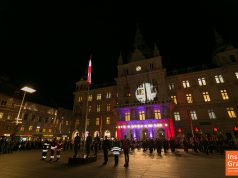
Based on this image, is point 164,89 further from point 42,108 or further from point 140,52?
point 42,108

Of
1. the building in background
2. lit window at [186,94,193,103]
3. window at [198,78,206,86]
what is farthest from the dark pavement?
the building in background

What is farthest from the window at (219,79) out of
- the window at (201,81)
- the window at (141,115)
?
the window at (141,115)

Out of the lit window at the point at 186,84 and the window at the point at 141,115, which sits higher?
the lit window at the point at 186,84

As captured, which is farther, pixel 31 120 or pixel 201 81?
pixel 31 120

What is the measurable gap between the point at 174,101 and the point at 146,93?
7051mm

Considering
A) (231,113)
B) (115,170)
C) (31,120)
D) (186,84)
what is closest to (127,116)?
(186,84)

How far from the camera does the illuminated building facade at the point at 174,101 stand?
28625 mm

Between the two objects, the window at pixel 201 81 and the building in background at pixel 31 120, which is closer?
the window at pixel 201 81

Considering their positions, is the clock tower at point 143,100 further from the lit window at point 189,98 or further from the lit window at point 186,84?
the lit window at point 189,98

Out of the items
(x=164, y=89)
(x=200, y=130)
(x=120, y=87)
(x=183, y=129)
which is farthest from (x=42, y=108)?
(x=200, y=130)

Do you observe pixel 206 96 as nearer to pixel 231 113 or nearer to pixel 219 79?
pixel 219 79

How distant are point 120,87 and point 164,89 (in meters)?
11.6

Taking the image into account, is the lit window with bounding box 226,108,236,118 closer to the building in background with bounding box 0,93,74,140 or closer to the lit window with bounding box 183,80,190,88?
the lit window with bounding box 183,80,190,88

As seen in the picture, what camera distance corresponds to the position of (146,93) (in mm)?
33125
